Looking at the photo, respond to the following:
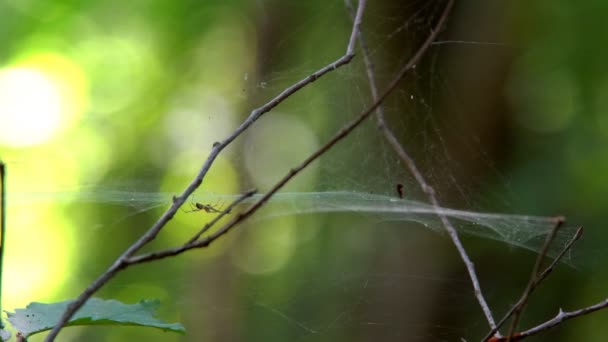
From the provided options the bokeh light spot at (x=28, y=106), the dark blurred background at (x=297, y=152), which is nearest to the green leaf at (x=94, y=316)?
the dark blurred background at (x=297, y=152)

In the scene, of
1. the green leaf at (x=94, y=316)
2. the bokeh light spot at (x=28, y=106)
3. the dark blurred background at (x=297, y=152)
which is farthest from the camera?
the bokeh light spot at (x=28, y=106)

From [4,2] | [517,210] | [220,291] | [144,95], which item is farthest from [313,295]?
[4,2]

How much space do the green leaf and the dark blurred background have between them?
1178mm

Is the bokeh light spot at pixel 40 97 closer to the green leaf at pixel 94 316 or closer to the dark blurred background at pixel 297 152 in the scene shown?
the dark blurred background at pixel 297 152

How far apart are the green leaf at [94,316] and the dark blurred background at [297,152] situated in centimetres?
118

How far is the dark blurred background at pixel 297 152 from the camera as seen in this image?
4125mm

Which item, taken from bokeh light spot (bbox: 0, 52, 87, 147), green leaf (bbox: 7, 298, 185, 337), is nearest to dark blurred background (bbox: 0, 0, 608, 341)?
bokeh light spot (bbox: 0, 52, 87, 147)

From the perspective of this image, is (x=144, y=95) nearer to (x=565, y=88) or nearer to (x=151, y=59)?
(x=151, y=59)

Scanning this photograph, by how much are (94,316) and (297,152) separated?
6790 mm

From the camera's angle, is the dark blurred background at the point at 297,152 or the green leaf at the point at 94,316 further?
the dark blurred background at the point at 297,152

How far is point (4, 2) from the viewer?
768 centimetres

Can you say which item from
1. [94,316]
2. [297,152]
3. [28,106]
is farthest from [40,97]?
[94,316]

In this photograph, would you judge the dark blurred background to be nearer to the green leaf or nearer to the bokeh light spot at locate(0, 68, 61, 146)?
the bokeh light spot at locate(0, 68, 61, 146)

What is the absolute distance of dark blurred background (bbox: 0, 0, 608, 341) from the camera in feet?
13.5
